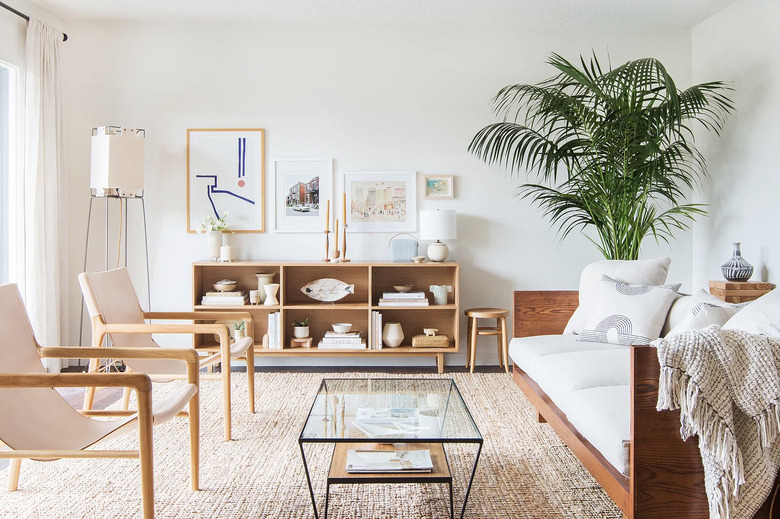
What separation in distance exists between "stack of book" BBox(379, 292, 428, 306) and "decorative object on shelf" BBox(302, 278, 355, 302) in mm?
272

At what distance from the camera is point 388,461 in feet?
7.06

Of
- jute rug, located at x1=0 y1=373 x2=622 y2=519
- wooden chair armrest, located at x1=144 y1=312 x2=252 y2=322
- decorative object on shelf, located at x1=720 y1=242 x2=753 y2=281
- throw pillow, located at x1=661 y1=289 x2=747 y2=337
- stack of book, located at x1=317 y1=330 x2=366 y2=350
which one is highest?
decorative object on shelf, located at x1=720 y1=242 x2=753 y2=281

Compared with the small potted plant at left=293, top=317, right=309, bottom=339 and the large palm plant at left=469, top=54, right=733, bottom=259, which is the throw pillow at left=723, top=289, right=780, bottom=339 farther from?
the small potted plant at left=293, top=317, right=309, bottom=339

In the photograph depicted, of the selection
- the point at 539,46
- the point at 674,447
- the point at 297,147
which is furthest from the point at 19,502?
the point at 539,46

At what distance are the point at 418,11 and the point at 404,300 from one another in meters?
2.11

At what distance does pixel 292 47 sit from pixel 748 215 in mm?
3500

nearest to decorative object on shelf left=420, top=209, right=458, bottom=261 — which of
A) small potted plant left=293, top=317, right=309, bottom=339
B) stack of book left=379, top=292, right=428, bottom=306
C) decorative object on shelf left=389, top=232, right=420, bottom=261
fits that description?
decorative object on shelf left=389, top=232, right=420, bottom=261

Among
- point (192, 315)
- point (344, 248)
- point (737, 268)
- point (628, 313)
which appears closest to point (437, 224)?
point (344, 248)

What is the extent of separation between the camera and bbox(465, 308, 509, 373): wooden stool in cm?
450

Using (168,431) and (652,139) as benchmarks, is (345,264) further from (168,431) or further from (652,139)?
(652,139)

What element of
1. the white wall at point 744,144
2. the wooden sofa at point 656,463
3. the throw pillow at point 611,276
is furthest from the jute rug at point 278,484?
the white wall at point 744,144

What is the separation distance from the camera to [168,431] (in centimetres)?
319

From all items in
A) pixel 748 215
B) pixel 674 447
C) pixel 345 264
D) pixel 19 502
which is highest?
pixel 748 215

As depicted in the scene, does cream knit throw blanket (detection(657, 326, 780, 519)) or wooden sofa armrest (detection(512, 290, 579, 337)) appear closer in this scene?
cream knit throw blanket (detection(657, 326, 780, 519))
